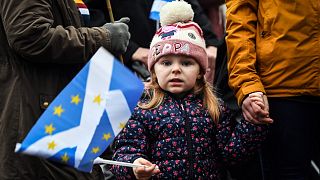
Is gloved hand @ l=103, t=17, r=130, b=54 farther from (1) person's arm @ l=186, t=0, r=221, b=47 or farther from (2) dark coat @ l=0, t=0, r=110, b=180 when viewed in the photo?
(1) person's arm @ l=186, t=0, r=221, b=47

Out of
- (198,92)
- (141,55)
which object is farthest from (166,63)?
(141,55)

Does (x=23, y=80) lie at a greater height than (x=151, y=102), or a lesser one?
greater

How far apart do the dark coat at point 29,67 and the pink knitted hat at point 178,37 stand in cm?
48

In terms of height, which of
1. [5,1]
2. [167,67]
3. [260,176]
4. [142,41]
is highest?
[5,1]

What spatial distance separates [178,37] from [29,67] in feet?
2.73

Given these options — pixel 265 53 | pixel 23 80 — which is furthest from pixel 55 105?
pixel 265 53

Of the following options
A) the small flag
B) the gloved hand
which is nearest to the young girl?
the gloved hand

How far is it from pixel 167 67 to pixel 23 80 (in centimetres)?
80

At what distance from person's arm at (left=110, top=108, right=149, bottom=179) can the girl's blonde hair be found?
12cm

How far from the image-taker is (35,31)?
3.27 meters

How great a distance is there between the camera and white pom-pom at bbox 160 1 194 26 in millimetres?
3883

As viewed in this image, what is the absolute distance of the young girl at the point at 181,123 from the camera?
11.8 ft

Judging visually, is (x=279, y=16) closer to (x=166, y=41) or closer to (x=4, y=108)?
(x=166, y=41)

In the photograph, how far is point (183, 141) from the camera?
3604 mm
